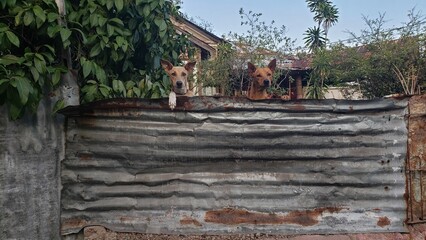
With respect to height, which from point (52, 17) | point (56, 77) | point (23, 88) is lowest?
point (23, 88)

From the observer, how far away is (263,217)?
294 centimetres

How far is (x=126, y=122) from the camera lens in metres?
2.96

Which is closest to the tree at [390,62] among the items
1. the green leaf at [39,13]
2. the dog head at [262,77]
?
the dog head at [262,77]

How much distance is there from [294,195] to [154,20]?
7.52 feet

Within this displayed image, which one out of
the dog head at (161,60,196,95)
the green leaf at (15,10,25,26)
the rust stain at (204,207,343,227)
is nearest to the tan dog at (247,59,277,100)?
the dog head at (161,60,196,95)

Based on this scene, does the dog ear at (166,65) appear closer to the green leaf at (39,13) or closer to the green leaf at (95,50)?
the green leaf at (95,50)

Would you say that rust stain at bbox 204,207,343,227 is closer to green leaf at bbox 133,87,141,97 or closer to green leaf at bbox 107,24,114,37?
green leaf at bbox 133,87,141,97

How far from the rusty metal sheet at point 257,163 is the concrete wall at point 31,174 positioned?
0.33 meters

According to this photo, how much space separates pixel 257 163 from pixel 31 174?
184 cm

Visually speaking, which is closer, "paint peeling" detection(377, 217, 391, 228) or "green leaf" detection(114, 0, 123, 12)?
"paint peeling" detection(377, 217, 391, 228)

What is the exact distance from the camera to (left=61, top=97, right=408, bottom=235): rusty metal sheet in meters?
2.93

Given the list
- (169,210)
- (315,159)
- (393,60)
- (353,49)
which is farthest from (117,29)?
(353,49)

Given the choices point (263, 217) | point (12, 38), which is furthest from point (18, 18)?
point (263, 217)

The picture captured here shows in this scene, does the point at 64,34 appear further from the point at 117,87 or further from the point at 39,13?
the point at 117,87
